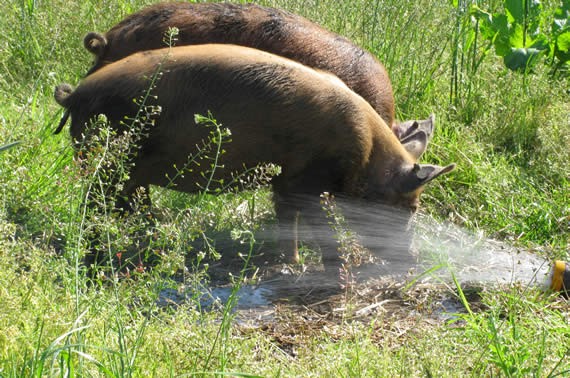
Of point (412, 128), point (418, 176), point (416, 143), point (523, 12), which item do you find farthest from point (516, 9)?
point (418, 176)

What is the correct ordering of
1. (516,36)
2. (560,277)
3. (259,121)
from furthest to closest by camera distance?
(516,36) < (259,121) < (560,277)

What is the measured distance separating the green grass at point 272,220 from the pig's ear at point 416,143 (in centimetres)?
48

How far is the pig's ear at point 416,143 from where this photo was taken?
6.00 metres

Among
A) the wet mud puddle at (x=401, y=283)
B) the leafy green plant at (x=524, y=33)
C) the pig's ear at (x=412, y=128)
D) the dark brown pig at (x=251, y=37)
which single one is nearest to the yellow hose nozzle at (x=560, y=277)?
the wet mud puddle at (x=401, y=283)

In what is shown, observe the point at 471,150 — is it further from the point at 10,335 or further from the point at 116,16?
the point at 10,335

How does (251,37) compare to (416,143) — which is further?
(416,143)

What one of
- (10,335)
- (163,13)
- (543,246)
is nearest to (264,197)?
(163,13)

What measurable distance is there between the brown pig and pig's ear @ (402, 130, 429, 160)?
0.01 m

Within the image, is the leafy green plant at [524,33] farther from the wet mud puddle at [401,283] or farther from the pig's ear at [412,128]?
the wet mud puddle at [401,283]

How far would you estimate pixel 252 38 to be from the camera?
19.5ft

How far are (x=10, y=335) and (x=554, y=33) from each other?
527cm

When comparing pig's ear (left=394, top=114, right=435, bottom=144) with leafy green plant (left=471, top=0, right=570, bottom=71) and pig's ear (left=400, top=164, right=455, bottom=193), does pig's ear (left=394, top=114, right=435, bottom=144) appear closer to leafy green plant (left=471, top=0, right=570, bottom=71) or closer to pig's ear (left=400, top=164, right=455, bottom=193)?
pig's ear (left=400, top=164, right=455, bottom=193)

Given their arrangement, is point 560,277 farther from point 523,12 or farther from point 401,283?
point 523,12

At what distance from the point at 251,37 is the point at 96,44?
991 millimetres
